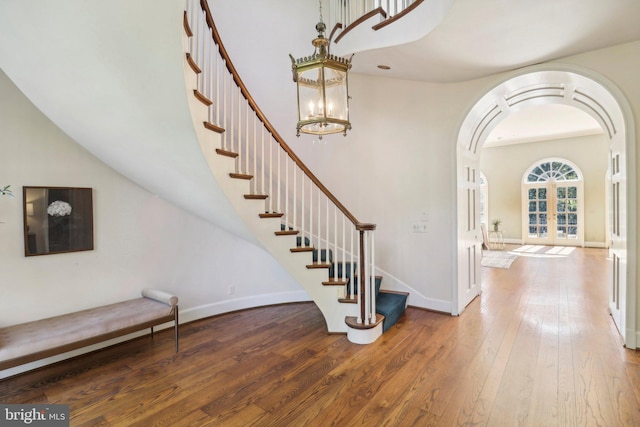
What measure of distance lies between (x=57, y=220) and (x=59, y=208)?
0.38 feet

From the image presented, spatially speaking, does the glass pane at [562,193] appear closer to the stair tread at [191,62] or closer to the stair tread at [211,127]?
the stair tread at [211,127]

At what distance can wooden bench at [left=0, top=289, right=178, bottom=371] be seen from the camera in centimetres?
224

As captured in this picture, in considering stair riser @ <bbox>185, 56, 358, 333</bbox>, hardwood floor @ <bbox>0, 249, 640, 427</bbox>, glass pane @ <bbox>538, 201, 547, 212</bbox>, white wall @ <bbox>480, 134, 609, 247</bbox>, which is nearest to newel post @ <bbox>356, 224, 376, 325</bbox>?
stair riser @ <bbox>185, 56, 358, 333</bbox>

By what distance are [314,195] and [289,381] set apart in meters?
2.57

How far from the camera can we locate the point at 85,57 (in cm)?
190

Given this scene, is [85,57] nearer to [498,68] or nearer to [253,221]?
[253,221]

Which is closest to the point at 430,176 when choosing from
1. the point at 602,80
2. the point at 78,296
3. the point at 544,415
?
the point at 602,80

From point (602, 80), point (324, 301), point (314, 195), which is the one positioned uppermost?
point (602, 80)

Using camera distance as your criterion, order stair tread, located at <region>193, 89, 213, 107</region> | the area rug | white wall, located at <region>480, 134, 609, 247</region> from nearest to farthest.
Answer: stair tread, located at <region>193, 89, 213, 107</region>, the area rug, white wall, located at <region>480, 134, 609, 247</region>

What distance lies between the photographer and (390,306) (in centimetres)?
358

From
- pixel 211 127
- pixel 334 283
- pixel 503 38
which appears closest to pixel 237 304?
pixel 334 283

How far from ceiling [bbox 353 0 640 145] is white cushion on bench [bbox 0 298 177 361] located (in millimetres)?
3399

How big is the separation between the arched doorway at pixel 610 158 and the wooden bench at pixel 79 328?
3.40 metres

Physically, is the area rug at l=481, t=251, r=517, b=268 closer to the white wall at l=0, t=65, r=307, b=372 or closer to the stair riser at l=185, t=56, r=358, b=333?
the stair riser at l=185, t=56, r=358, b=333
